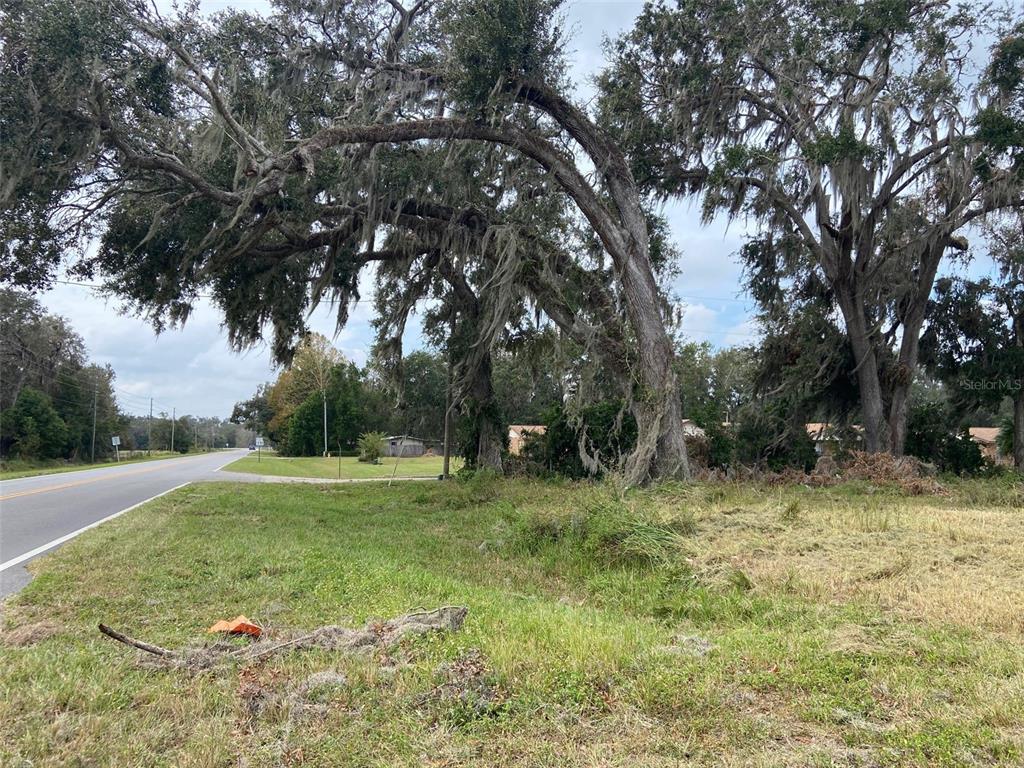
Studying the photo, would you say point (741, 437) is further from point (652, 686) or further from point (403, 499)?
point (652, 686)

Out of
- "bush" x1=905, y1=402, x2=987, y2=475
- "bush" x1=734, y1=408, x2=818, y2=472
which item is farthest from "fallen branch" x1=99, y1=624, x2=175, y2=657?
"bush" x1=905, y1=402, x2=987, y2=475

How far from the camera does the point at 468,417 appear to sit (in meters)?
19.2

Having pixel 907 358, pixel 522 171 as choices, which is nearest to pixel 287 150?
pixel 522 171

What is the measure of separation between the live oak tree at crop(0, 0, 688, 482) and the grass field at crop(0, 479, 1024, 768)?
6030 mm

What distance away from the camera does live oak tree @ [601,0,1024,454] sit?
1395 centimetres

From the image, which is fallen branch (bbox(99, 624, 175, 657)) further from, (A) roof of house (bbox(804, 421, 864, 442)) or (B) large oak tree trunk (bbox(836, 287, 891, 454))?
(A) roof of house (bbox(804, 421, 864, 442))

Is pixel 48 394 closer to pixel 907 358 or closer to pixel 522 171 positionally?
pixel 522 171

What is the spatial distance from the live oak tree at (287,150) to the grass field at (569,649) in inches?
237

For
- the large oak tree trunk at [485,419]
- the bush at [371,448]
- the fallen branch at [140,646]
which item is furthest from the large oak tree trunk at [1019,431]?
the bush at [371,448]

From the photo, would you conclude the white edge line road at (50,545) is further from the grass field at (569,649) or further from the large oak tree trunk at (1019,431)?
the large oak tree trunk at (1019,431)

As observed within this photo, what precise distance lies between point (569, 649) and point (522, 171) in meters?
13.5

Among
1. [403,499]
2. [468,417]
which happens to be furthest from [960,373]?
[403,499]

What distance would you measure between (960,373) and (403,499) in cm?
1688

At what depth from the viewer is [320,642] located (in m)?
4.12
